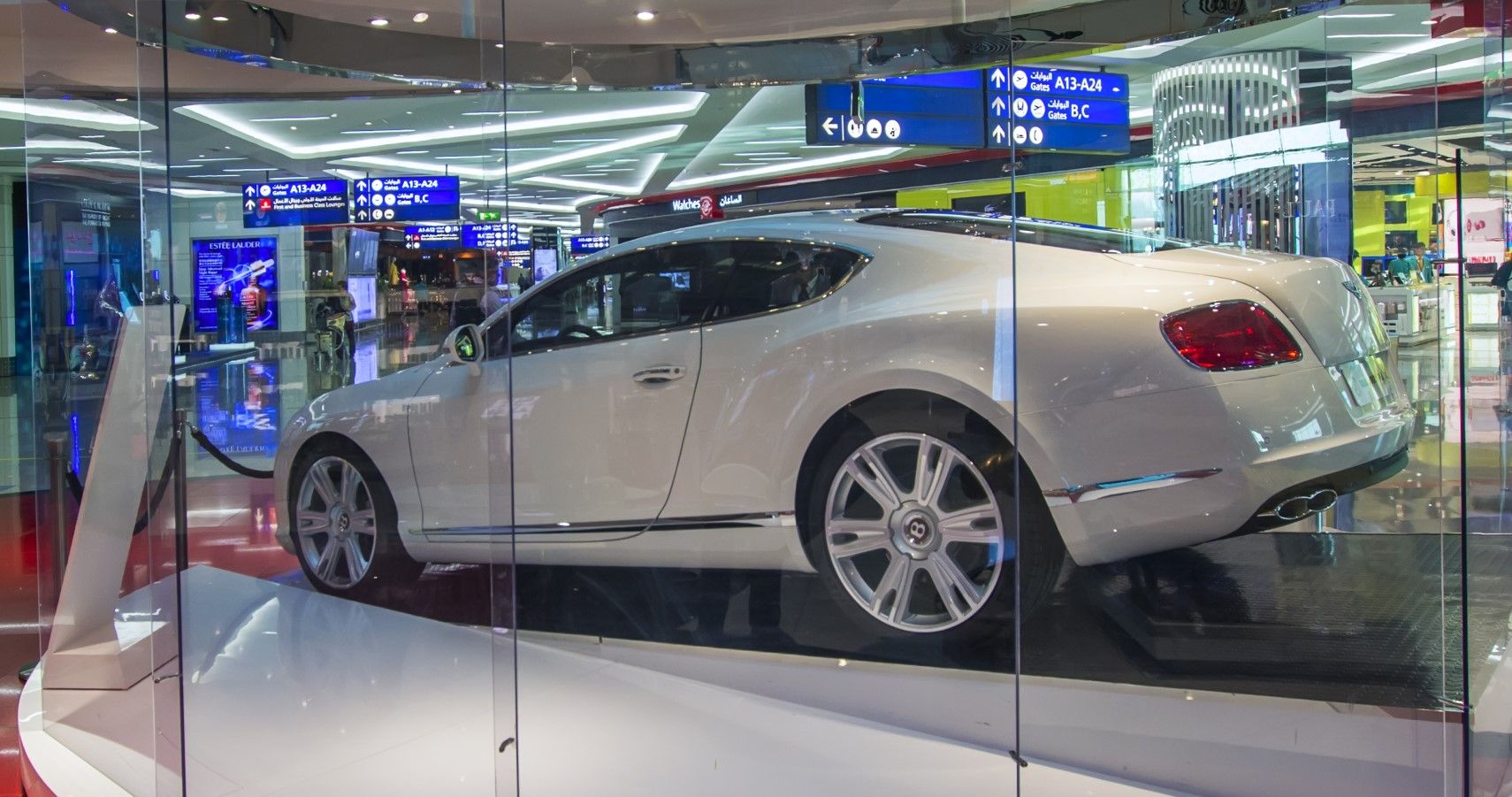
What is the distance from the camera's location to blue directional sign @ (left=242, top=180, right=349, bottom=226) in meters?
2.54

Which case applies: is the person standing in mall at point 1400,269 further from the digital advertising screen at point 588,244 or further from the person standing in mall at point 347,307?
the person standing in mall at point 347,307

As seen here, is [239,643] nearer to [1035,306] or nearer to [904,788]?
[904,788]

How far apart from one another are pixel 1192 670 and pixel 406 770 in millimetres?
1750

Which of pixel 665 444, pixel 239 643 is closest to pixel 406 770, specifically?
pixel 239 643

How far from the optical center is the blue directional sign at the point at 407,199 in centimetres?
255

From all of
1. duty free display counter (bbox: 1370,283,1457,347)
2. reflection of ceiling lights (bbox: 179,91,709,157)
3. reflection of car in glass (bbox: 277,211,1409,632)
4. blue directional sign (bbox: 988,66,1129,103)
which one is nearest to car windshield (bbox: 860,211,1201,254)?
reflection of car in glass (bbox: 277,211,1409,632)

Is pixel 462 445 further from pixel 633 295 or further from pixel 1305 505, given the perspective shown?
pixel 1305 505

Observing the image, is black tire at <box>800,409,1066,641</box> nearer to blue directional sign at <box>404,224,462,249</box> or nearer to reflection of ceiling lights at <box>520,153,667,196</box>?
reflection of ceiling lights at <box>520,153,667,196</box>

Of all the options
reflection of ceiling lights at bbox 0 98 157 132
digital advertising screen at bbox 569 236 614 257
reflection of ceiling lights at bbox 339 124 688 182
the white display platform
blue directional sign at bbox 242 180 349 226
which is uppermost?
reflection of ceiling lights at bbox 0 98 157 132

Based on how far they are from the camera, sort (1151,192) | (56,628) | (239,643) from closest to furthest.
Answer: (1151,192)
(239,643)
(56,628)

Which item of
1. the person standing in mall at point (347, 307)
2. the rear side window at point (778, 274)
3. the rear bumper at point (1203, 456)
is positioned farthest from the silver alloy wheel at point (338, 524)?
the rear bumper at point (1203, 456)

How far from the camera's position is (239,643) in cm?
281

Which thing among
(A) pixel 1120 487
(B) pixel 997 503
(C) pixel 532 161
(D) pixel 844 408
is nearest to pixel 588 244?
(C) pixel 532 161

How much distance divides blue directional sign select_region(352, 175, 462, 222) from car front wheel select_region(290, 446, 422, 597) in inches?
21.6
